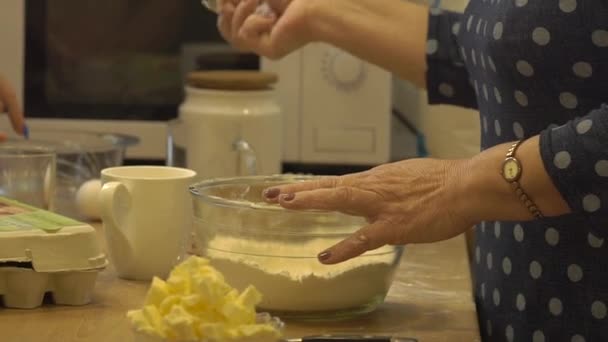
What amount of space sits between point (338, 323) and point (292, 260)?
0.23ft

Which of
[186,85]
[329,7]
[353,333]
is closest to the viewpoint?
[353,333]

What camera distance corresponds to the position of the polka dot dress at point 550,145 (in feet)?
2.97

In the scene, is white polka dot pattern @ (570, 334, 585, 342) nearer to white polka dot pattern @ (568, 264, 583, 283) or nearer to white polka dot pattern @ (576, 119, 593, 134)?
white polka dot pattern @ (568, 264, 583, 283)

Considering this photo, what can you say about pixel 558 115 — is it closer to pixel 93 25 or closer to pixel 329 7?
pixel 329 7

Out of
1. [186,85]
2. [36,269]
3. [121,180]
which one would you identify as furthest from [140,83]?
[36,269]

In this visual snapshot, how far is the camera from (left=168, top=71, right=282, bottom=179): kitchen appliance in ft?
5.15

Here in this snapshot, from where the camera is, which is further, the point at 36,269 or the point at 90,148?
the point at 90,148

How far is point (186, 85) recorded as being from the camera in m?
1.70

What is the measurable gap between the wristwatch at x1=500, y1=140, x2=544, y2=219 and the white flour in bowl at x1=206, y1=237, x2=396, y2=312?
0.48 feet

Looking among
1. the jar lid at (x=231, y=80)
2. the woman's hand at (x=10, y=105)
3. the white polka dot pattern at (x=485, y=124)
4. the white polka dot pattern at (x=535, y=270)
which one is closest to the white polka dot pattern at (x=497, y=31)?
the white polka dot pattern at (x=485, y=124)

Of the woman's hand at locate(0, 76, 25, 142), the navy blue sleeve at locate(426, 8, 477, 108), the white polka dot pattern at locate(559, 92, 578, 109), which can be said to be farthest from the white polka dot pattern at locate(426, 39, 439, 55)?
the woman's hand at locate(0, 76, 25, 142)

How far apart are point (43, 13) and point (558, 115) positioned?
978mm

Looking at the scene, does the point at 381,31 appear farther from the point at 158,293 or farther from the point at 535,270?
the point at 158,293

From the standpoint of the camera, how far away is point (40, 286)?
0.99 m
